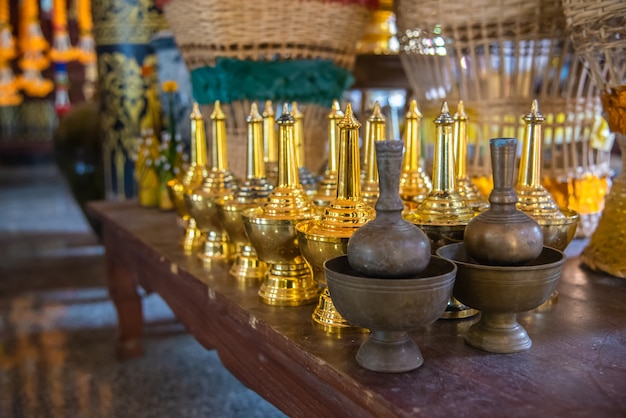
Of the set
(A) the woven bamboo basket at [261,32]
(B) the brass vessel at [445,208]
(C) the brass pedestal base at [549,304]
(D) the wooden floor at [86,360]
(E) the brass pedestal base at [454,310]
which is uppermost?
(A) the woven bamboo basket at [261,32]

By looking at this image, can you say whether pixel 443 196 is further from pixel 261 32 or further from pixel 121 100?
pixel 121 100

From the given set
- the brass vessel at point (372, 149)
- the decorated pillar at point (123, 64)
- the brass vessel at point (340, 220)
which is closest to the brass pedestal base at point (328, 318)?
the brass vessel at point (340, 220)

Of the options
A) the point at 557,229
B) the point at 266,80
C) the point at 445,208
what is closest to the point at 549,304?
the point at 557,229

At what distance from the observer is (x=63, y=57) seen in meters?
8.46

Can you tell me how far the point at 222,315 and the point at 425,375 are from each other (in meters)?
0.49

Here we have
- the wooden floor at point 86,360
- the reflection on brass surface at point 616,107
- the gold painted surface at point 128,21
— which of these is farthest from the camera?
the gold painted surface at point 128,21

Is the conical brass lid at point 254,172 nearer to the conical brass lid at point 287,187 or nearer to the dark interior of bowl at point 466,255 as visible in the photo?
the conical brass lid at point 287,187

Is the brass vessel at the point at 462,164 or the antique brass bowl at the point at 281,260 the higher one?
the brass vessel at the point at 462,164

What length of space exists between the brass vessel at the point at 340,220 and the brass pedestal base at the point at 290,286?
0.29 ft

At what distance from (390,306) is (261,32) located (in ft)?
3.85

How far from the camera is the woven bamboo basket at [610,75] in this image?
3.82 feet

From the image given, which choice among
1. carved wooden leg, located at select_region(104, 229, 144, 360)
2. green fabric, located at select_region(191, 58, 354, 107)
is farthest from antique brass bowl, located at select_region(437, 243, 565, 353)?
carved wooden leg, located at select_region(104, 229, 144, 360)

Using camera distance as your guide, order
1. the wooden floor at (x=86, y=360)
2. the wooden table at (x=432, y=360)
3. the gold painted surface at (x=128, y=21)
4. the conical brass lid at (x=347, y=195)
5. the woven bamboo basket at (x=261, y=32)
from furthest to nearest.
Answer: the gold painted surface at (x=128, y=21)
the wooden floor at (x=86, y=360)
the woven bamboo basket at (x=261, y=32)
the conical brass lid at (x=347, y=195)
the wooden table at (x=432, y=360)

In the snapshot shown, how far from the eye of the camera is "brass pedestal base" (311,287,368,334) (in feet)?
3.17
